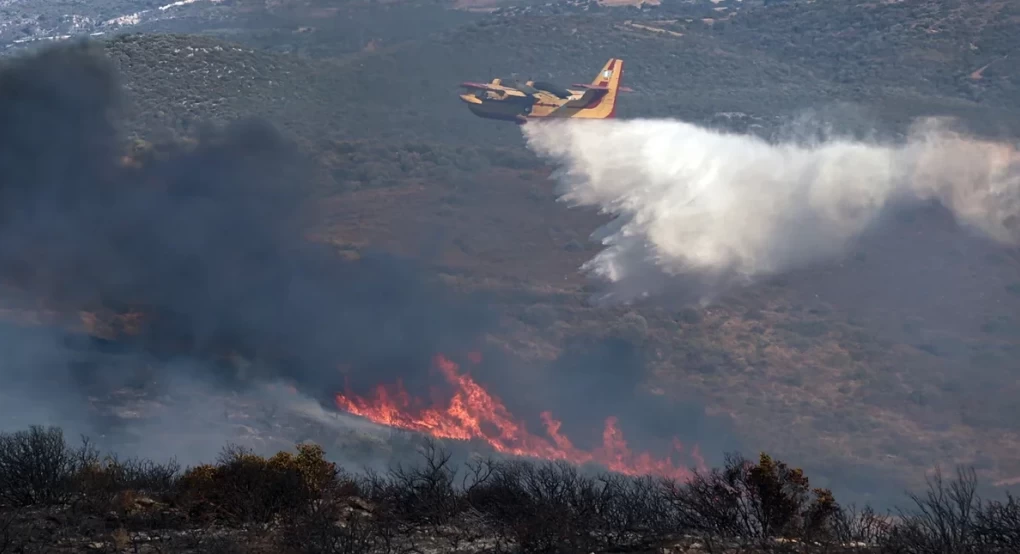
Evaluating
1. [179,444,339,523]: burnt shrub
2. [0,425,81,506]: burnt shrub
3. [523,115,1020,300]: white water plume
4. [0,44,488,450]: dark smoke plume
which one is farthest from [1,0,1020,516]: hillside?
[0,425,81,506]: burnt shrub

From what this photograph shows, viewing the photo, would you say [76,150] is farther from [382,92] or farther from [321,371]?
[382,92]

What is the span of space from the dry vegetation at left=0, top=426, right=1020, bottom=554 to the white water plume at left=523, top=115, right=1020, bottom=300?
40849 mm

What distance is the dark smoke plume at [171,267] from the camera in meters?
62.3

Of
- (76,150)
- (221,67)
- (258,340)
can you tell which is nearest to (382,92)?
(221,67)

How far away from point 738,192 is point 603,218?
9.19 metres

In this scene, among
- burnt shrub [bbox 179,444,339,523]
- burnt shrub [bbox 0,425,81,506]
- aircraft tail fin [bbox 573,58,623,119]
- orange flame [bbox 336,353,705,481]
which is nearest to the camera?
burnt shrub [bbox 179,444,339,523]

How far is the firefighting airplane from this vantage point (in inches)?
3059

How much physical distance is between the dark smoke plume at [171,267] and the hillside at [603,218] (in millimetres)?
4390

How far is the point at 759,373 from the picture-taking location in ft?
225

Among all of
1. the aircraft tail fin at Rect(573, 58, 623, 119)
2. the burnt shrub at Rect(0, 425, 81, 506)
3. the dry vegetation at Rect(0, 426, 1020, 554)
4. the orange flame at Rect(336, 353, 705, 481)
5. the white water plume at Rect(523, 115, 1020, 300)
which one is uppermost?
the aircraft tail fin at Rect(573, 58, 623, 119)

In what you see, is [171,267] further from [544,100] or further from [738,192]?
[738,192]

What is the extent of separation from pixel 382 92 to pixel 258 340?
132 ft

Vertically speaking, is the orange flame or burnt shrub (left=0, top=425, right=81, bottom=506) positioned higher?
burnt shrub (left=0, top=425, right=81, bottom=506)

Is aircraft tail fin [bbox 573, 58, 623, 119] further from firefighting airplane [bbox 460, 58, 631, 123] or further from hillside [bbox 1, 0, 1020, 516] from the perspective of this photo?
hillside [bbox 1, 0, 1020, 516]
